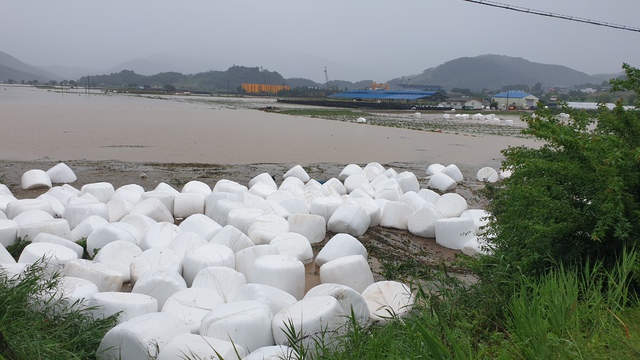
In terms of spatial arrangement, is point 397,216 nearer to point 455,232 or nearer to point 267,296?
point 455,232

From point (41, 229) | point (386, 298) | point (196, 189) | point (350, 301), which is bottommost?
point (386, 298)

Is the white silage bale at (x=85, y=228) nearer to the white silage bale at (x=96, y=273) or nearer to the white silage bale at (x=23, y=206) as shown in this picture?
the white silage bale at (x=23, y=206)

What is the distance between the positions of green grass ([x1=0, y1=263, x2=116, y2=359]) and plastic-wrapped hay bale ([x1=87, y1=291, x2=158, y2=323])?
0.20 feet

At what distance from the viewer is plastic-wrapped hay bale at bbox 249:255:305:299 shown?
429cm

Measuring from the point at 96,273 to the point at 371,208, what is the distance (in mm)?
3511

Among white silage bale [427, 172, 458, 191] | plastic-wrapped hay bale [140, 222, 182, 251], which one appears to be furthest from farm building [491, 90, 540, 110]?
plastic-wrapped hay bale [140, 222, 182, 251]

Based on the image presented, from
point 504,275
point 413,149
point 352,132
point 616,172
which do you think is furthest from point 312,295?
point 352,132

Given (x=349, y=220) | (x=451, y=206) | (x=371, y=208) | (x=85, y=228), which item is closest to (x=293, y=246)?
(x=349, y=220)

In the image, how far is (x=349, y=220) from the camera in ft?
20.6

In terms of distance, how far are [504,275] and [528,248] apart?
24 centimetres

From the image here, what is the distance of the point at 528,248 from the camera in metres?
3.57

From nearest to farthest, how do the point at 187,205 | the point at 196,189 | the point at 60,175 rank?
the point at 187,205
the point at 196,189
the point at 60,175

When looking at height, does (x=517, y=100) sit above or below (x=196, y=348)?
above

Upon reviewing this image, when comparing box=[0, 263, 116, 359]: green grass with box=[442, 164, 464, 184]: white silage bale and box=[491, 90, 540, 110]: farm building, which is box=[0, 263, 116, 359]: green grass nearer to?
box=[442, 164, 464, 184]: white silage bale
